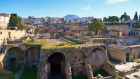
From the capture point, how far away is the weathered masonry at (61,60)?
18812 mm

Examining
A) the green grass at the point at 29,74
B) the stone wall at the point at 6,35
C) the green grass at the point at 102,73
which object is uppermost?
the stone wall at the point at 6,35

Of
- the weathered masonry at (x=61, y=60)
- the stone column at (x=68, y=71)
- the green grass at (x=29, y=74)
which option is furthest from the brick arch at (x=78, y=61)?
the green grass at (x=29, y=74)

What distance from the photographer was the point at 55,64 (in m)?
24.6

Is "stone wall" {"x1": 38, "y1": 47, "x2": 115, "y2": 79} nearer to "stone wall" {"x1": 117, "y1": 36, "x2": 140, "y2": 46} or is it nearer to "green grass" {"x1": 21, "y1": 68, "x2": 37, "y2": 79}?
"green grass" {"x1": 21, "y1": 68, "x2": 37, "y2": 79}

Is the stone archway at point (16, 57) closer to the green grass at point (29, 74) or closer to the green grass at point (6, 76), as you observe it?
the green grass at point (29, 74)

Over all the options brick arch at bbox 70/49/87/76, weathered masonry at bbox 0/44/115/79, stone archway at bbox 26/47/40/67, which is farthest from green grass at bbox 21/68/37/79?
brick arch at bbox 70/49/87/76

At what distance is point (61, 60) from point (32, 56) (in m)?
7.02

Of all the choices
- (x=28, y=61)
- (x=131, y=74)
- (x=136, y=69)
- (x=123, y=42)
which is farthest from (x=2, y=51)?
(x=123, y=42)

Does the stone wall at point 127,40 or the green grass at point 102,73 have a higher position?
the stone wall at point 127,40

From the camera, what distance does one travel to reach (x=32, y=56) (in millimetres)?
25469

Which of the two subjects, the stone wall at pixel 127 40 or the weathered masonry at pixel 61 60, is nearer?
the weathered masonry at pixel 61 60

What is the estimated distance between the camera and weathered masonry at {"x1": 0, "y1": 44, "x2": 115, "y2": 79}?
18812 millimetres

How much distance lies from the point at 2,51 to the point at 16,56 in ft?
9.65

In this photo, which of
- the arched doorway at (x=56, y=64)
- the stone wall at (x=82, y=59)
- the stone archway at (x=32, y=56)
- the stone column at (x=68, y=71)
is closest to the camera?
the stone column at (x=68, y=71)
